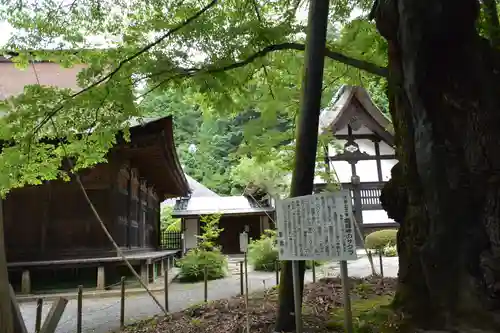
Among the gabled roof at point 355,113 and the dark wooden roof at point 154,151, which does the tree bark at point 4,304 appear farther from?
the gabled roof at point 355,113

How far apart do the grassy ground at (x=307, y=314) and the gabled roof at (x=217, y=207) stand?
548 inches

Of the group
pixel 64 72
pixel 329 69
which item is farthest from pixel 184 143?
pixel 329 69

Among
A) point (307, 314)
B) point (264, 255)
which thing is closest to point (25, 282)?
point (307, 314)

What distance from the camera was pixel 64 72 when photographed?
13.9m

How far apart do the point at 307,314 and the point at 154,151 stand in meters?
7.28

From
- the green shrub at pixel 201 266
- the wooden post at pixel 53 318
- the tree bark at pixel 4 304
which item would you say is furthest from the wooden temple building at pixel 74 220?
the tree bark at pixel 4 304

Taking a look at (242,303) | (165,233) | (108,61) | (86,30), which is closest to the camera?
(108,61)

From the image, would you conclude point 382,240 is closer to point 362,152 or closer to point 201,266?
point 362,152

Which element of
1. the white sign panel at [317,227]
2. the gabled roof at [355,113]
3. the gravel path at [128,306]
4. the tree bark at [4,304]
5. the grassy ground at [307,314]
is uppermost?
the gabled roof at [355,113]

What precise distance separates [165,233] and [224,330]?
798 inches

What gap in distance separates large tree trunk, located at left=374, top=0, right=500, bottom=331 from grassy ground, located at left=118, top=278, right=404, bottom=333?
0.50 meters

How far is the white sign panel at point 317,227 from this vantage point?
3.08 m

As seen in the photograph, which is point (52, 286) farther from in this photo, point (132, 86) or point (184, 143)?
point (184, 143)

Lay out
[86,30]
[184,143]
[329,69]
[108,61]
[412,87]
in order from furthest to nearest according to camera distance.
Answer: [184,143] < [329,69] < [86,30] < [108,61] < [412,87]
